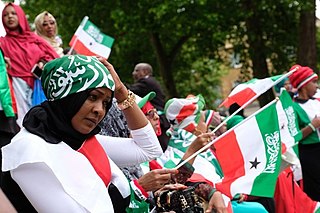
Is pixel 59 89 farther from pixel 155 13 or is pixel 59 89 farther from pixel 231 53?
pixel 231 53

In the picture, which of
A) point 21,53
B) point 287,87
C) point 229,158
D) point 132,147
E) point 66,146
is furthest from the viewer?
point 287,87

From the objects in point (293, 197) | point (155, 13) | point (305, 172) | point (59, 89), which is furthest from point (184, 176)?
point (155, 13)

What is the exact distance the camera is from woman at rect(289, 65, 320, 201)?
23.9 feet

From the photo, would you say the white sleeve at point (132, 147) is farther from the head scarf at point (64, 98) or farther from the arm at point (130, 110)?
the head scarf at point (64, 98)

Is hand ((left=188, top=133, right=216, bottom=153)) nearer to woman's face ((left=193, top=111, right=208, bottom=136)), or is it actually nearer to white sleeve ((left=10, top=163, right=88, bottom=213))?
woman's face ((left=193, top=111, right=208, bottom=136))

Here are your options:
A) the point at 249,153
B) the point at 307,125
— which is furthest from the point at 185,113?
the point at 307,125

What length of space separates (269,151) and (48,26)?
10.9ft

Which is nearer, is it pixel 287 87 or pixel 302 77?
pixel 302 77

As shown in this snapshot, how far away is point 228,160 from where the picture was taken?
15.3ft

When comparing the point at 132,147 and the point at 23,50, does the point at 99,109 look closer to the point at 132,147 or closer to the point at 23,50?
the point at 132,147

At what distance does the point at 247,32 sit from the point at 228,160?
14.8m

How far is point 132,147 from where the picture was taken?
3625mm

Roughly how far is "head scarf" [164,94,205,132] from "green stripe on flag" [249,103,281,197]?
0.69 m

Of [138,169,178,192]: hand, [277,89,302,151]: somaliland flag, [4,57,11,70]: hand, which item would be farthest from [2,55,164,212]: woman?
[4,57,11,70]: hand
